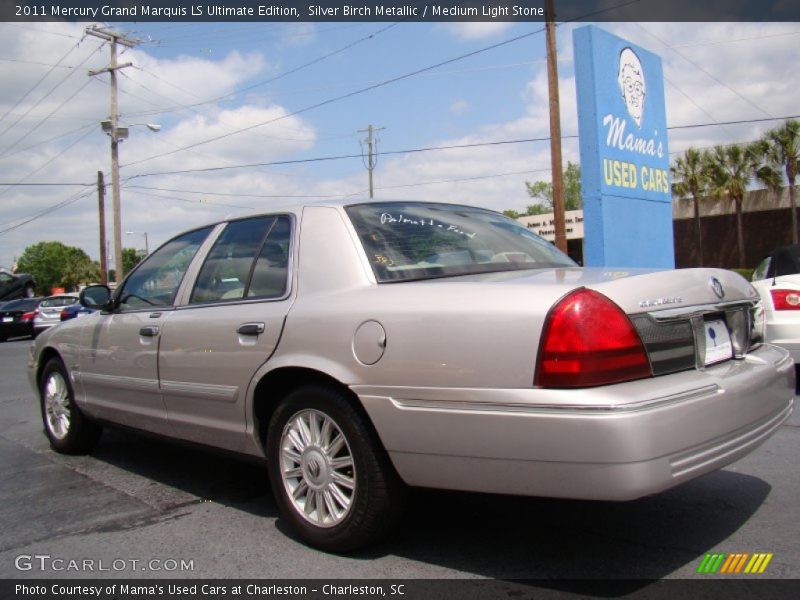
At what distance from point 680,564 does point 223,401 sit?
7.31ft

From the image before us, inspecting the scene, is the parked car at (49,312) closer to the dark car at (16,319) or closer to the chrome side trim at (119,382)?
the dark car at (16,319)

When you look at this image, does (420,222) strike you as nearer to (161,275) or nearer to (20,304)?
(161,275)

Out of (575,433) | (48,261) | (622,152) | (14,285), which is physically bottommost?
(575,433)

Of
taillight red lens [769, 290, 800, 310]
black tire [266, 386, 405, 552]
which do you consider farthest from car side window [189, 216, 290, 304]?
taillight red lens [769, 290, 800, 310]

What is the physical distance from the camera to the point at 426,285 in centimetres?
308

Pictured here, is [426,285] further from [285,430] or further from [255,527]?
[255,527]

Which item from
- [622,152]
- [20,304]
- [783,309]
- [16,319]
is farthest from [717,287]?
[20,304]

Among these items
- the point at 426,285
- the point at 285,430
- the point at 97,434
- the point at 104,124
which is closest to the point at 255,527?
the point at 285,430

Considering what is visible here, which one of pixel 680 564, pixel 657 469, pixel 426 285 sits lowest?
pixel 680 564

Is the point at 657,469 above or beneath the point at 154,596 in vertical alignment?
above

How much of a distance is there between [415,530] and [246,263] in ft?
5.38

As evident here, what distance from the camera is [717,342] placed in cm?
312

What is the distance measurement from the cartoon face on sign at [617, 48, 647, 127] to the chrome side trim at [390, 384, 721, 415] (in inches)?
527

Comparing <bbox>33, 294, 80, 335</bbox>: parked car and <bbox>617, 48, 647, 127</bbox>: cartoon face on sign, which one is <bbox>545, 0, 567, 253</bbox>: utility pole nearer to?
<bbox>617, 48, 647, 127</bbox>: cartoon face on sign
